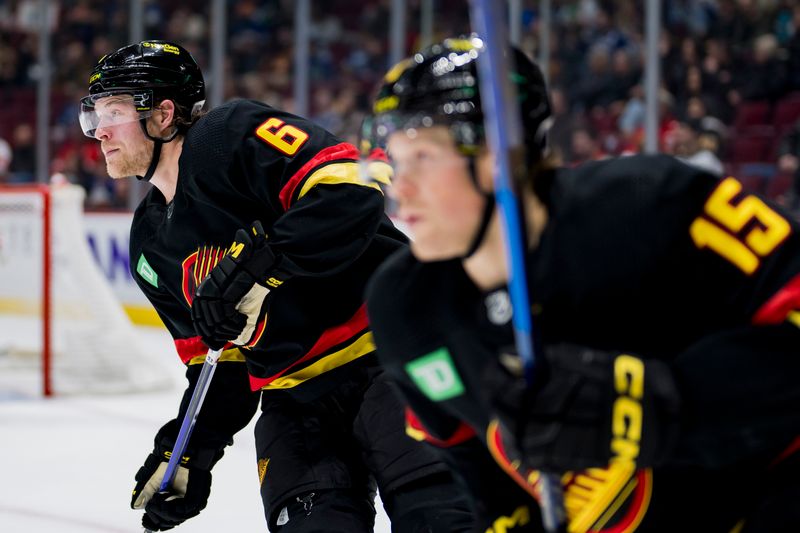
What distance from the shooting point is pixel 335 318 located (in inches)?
86.2

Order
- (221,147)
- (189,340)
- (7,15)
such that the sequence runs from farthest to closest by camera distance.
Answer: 1. (7,15)
2. (189,340)
3. (221,147)

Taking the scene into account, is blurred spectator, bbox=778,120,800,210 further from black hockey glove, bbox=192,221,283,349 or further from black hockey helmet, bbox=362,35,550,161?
black hockey helmet, bbox=362,35,550,161

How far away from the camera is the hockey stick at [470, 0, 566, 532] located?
1.08 metres

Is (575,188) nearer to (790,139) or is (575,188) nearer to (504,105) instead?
(504,105)

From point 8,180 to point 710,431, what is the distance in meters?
8.36

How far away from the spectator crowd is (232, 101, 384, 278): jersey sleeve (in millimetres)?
3702

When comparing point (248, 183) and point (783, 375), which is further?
point (248, 183)

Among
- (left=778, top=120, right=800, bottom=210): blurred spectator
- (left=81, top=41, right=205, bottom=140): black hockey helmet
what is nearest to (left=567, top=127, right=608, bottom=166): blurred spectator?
(left=778, top=120, right=800, bottom=210): blurred spectator

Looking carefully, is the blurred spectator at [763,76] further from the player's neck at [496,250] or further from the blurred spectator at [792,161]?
the player's neck at [496,250]

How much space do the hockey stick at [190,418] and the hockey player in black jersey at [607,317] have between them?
0.90 meters

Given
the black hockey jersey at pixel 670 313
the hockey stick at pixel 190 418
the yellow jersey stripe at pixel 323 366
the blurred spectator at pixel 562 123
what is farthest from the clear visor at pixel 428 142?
the blurred spectator at pixel 562 123

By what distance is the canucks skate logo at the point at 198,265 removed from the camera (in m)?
2.16

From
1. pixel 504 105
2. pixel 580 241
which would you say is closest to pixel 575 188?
pixel 580 241

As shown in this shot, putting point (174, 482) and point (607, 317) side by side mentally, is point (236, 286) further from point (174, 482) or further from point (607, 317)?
point (607, 317)
